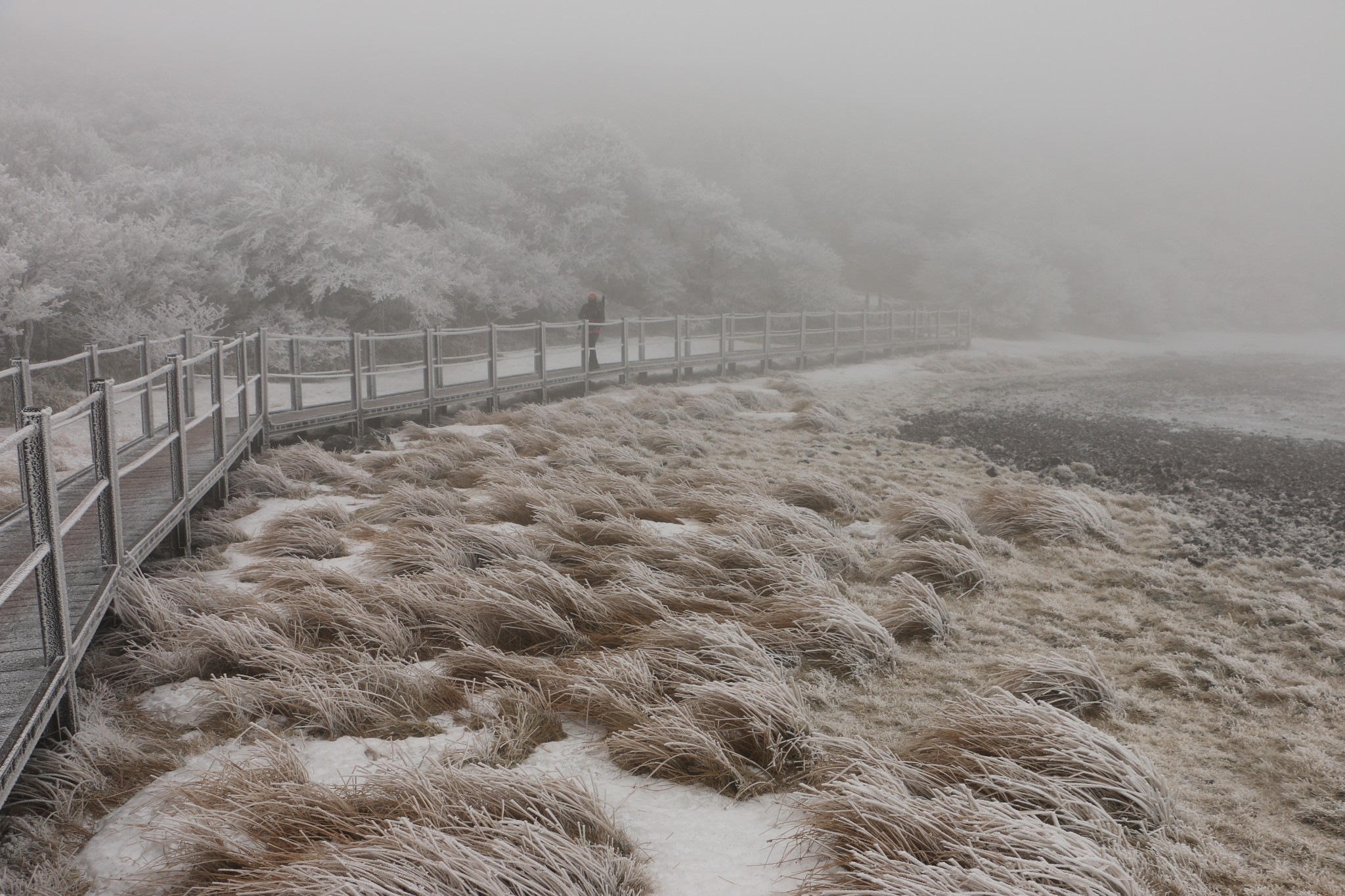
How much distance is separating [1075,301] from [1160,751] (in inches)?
1420

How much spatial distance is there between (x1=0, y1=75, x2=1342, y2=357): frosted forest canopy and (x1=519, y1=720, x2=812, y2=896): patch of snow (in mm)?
11112

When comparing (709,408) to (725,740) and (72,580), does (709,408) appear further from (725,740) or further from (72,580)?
(725,740)

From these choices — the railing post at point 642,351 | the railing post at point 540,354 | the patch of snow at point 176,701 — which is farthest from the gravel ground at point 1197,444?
the patch of snow at point 176,701

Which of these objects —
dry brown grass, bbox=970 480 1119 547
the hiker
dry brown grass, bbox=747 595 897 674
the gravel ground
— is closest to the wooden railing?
the hiker

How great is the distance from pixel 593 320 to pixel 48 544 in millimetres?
12015

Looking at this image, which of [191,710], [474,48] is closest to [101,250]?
[191,710]

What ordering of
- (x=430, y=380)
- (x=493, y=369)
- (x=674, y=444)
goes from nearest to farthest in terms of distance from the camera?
1. (x=674, y=444)
2. (x=430, y=380)
3. (x=493, y=369)

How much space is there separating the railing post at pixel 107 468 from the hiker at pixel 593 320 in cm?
977

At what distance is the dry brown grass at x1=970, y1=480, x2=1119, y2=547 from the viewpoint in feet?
18.6

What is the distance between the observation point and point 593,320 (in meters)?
14.4

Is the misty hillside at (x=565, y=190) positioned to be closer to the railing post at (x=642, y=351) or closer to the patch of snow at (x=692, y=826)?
the railing post at (x=642, y=351)

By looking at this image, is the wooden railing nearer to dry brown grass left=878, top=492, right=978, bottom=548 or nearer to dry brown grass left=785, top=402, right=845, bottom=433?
dry brown grass left=785, top=402, right=845, bottom=433

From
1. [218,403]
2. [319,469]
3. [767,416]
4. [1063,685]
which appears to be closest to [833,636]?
[1063,685]

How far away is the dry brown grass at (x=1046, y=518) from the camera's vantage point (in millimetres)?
5672
